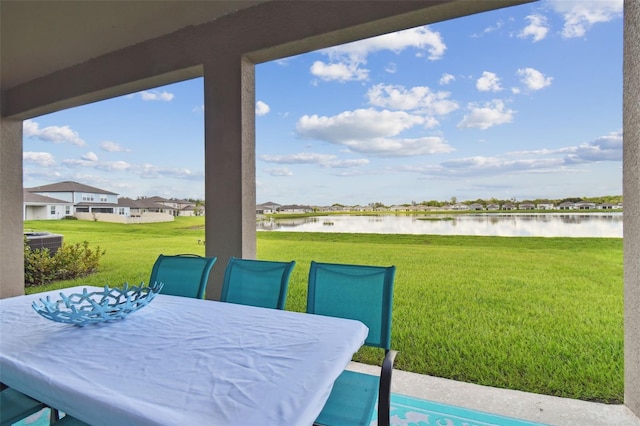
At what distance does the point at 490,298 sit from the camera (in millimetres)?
3592

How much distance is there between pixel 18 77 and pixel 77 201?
2.74m

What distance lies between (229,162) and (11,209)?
362 centimetres

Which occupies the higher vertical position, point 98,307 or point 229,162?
point 229,162

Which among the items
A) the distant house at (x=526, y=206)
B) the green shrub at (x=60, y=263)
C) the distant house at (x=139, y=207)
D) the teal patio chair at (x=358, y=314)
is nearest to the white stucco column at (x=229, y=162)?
the teal patio chair at (x=358, y=314)

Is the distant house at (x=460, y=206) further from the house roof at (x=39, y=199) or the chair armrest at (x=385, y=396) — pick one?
the house roof at (x=39, y=199)

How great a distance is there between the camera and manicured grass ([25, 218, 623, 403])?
92.2 inches

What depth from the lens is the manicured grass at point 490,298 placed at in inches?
92.2

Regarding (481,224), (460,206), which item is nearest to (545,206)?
(481,224)

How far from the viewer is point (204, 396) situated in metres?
0.78

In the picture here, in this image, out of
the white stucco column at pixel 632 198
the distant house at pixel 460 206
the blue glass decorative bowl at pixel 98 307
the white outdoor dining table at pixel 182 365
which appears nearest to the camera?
the white outdoor dining table at pixel 182 365

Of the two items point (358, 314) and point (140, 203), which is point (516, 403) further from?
point (140, 203)

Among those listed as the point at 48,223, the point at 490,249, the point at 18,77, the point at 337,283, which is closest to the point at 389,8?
the point at 337,283

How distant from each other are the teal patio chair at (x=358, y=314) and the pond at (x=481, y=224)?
5.47 ft

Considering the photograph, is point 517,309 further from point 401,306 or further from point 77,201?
point 77,201
